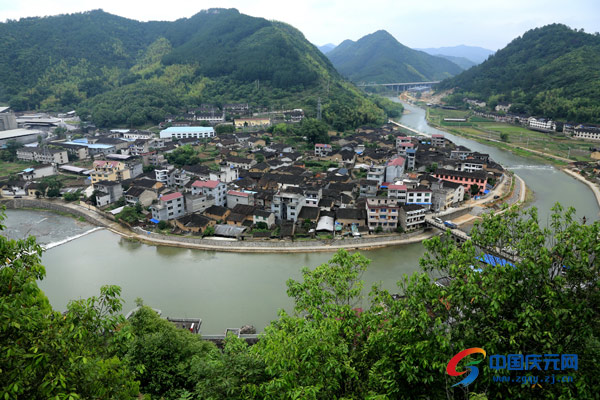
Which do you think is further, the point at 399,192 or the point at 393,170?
the point at 393,170

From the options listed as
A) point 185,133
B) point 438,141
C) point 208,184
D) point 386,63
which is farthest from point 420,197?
point 386,63

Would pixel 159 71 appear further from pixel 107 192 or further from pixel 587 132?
pixel 587 132

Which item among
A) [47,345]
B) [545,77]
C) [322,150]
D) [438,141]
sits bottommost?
[322,150]

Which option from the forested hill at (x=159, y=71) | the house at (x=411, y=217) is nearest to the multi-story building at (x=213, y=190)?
the house at (x=411, y=217)

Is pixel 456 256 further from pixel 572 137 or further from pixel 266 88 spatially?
pixel 266 88

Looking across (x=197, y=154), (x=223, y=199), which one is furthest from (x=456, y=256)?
(x=197, y=154)

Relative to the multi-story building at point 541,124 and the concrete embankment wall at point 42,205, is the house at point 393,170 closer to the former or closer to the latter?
the concrete embankment wall at point 42,205

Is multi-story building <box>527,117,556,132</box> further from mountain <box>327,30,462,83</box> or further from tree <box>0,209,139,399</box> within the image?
mountain <box>327,30,462,83</box>
